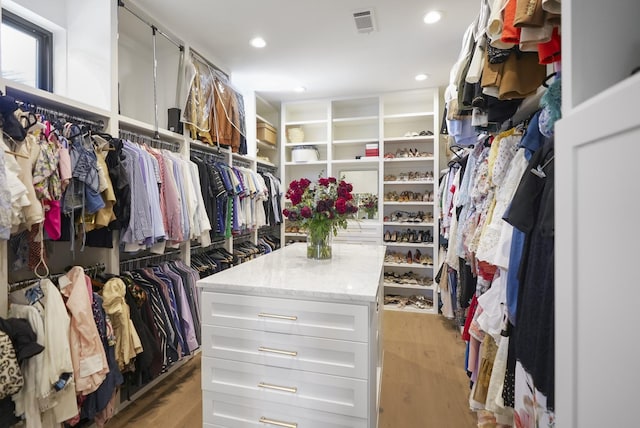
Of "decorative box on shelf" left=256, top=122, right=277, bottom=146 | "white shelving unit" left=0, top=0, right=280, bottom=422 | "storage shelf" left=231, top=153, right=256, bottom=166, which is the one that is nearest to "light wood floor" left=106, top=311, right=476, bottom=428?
"white shelving unit" left=0, top=0, right=280, bottom=422

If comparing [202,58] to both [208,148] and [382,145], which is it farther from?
[382,145]

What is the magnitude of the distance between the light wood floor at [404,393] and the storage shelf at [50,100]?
6.16 ft

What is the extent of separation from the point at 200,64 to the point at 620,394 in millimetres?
3180

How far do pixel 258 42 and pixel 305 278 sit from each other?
89.2 inches

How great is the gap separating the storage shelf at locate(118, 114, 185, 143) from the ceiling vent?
1.69 m

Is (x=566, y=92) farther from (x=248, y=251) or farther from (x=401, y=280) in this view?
(x=401, y=280)

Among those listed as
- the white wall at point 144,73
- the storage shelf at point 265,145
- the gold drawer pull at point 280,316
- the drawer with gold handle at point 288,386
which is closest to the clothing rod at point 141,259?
the white wall at point 144,73

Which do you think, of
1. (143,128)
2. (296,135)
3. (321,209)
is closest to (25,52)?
(143,128)

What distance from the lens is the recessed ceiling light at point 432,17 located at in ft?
7.38

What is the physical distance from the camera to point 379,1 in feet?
7.00

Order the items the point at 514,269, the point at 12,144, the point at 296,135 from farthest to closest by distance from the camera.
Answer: the point at 296,135 < the point at 12,144 < the point at 514,269

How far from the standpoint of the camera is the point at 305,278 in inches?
55.4

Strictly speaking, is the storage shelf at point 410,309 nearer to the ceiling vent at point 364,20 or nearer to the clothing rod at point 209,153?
the clothing rod at point 209,153

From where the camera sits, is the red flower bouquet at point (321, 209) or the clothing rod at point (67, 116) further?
the red flower bouquet at point (321, 209)
